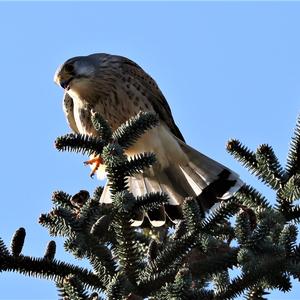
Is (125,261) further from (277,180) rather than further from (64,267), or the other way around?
(277,180)

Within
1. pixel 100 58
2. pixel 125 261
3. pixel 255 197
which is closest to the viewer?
pixel 125 261

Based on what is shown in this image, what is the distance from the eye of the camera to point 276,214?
9.59ft

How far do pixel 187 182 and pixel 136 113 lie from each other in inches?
34.8

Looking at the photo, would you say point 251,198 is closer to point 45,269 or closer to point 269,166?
point 269,166

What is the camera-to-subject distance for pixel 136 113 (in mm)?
6195

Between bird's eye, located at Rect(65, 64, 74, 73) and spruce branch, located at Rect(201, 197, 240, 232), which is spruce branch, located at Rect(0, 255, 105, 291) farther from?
bird's eye, located at Rect(65, 64, 74, 73)

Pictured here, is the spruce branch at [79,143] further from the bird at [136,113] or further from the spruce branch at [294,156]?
the bird at [136,113]

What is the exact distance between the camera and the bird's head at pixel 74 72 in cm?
639

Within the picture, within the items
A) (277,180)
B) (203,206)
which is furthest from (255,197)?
(203,206)

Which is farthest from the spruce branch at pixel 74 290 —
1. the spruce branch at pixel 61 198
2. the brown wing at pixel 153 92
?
the brown wing at pixel 153 92

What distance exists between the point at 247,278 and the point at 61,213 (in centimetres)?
71

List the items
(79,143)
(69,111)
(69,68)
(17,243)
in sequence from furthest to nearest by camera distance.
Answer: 1. (69,68)
2. (69,111)
3. (79,143)
4. (17,243)

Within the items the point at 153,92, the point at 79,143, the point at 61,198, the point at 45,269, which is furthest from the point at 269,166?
the point at 153,92

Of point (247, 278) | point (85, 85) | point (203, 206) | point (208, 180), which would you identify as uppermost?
point (85, 85)
